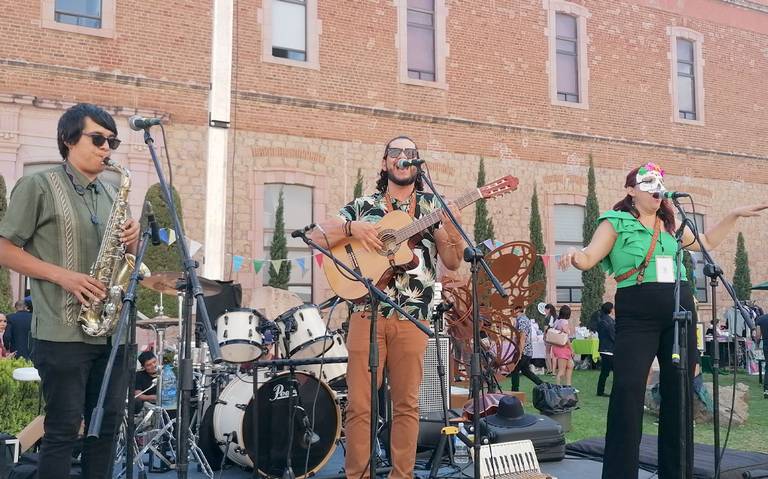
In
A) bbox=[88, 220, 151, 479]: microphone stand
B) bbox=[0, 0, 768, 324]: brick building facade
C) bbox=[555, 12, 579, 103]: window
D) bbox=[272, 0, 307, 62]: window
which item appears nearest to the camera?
bbox=[88, 220, 151, 479]: microphone stand

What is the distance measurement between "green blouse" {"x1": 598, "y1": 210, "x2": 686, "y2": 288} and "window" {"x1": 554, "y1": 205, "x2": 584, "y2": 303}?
14.2 meters

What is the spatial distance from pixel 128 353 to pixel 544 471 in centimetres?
411

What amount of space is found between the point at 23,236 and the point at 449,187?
14040mm

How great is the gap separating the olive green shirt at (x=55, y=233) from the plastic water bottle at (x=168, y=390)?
12.1ft

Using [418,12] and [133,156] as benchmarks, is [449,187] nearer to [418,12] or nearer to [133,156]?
[418,12]

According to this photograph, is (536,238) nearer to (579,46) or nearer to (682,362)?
(579,46)

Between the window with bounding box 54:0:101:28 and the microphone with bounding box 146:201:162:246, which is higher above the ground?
the window with bounding box 54:0:101:28

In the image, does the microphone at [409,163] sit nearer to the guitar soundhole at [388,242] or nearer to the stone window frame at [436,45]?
the guitar soundhole at [388,242]

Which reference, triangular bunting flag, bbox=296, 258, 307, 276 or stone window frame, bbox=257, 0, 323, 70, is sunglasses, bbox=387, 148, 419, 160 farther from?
stone window frame, bbox=257, 0, 323, 70

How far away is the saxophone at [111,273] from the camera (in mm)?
3678

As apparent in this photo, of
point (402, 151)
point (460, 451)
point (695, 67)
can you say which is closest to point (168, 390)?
point (460, 451)

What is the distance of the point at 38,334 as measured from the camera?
3672mm

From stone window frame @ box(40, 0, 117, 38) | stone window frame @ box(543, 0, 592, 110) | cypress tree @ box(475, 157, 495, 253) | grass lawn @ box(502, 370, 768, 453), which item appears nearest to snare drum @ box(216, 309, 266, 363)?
grass lawn @ box(502, 370, 768, 453)

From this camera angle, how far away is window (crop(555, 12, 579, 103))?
761 inches
